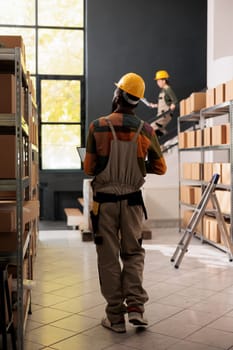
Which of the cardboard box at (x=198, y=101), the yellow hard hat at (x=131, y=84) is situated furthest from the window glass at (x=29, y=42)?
the yellow hard hat at (x=131, y=84)

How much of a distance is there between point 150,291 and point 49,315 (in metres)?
1.15

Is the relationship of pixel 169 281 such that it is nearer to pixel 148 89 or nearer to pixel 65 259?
pixel 65 259

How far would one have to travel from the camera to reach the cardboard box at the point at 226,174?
6.84 metres

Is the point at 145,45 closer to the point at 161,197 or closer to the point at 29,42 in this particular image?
the point at 29,42

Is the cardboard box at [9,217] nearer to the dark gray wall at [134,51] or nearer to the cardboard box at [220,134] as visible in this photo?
the cardboard box at [220,134]

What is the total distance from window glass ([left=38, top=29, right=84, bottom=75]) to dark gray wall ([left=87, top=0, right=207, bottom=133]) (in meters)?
0.34

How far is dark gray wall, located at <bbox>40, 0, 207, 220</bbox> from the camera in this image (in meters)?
11.9

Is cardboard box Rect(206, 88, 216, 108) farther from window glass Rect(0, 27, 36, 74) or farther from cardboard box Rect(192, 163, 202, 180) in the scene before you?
window glass Rect(0, 27, 36, 74)

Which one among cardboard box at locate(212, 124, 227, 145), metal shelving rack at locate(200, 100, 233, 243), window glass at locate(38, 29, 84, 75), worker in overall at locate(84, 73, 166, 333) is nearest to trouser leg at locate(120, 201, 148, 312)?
worker in overall at locate(84, 73, 166, 333)

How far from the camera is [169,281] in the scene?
5.34m

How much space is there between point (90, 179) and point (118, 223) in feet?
20.8

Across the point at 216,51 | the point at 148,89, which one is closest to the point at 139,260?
the point at 216,51

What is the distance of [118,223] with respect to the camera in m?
3.78

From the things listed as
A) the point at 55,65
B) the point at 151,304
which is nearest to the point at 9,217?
the point at 151,304
